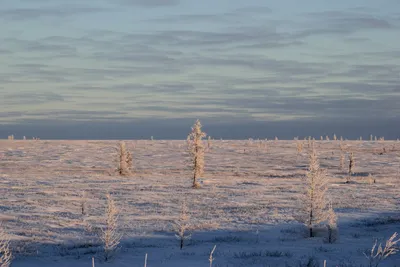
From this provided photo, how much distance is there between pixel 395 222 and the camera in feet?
92.7

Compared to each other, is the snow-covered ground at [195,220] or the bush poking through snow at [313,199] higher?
the bush poking through snow at [313,199]

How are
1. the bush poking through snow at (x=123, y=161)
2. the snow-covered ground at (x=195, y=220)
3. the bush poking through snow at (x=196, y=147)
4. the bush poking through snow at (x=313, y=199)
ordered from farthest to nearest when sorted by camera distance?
1. the bush poking through snow at (x=123, y=161)
2. the bush poking through snow at (x=196, y=147)
3. the bush poking through snow at (x=313, y=199)
4. the snow-covered ground at (x=195, y=220)

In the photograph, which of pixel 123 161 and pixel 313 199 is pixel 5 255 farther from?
pixel 123 161

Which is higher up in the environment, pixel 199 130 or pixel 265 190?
pixel 199 130

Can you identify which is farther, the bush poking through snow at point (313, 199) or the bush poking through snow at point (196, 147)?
the bush poking through snow at point (196, 147)

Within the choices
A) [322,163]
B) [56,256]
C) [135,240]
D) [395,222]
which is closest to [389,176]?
[322,163]

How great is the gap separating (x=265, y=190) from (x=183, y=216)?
2441 cm

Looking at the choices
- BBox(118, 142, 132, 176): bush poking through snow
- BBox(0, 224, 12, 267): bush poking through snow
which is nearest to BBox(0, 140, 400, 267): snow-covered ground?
BBox(0, 224, 12, 267): bush poking through snow

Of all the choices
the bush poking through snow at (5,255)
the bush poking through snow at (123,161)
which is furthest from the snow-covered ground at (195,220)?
the bush poking through snow at (123,161)

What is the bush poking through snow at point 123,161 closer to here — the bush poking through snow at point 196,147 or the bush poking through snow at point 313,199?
the bush poking through snow at point 196,147

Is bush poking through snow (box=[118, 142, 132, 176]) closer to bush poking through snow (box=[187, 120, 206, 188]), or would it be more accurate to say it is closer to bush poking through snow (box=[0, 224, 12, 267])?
bush poking through snow (box=[187, 120, 206, 188])

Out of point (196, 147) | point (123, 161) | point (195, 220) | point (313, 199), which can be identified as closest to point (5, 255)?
point (313, 199)

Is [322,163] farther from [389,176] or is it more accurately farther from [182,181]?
[182,181]

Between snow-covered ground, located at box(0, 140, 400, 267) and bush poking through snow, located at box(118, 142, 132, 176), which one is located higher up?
bush poking through snow, located at box(118, 142, 132, 176)
